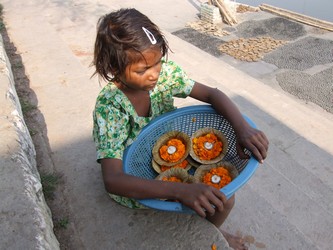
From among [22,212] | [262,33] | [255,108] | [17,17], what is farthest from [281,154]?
[17,17]

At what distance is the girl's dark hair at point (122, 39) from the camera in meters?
1.41

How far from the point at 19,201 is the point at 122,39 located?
0.82 metres

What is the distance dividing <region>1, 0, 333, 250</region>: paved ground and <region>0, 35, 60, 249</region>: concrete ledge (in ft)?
1.25

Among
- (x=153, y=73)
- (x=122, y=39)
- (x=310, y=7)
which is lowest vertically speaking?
(x=310, y=7)

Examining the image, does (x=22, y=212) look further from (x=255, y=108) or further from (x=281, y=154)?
(x=255, y=108)

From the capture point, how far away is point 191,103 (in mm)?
3238

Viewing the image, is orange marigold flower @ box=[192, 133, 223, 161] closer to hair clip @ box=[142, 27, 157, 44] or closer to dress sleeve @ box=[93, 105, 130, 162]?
dress sleeve @ box=[93, 105, 130, 162]

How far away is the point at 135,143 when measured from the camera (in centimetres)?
181

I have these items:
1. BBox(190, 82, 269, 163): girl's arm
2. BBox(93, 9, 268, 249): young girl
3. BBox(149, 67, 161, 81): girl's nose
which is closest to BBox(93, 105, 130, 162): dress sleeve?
BBox(93, 9, 268, 249): young girl

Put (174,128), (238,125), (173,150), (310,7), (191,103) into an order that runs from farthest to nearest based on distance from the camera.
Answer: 1. (310,7)
2. (191,103)
3. (174,128)
4. (173,150)
5. (238,125)

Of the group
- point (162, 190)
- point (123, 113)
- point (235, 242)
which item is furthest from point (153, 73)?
point (235, 242)

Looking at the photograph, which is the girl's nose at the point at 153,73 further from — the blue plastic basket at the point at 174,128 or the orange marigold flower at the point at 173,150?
the orange marigold flower at the point at 173,150

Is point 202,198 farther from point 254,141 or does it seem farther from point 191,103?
point 191,103

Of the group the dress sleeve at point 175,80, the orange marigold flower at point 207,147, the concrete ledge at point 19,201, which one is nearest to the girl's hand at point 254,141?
the orange marigold flower at point 207,147
